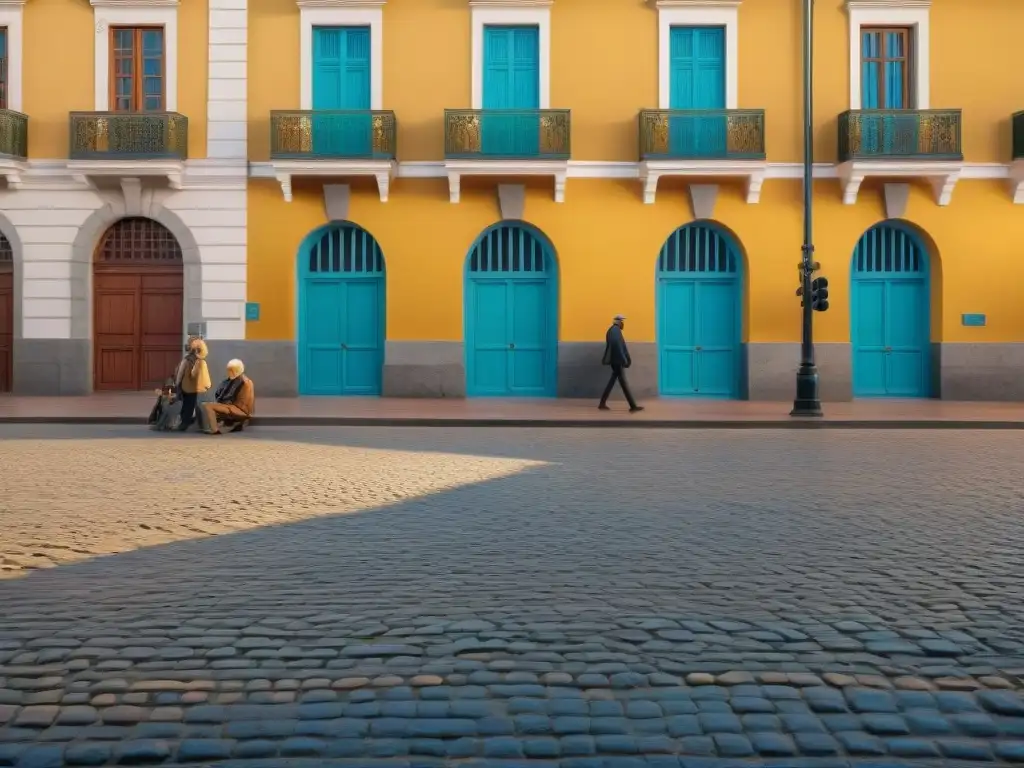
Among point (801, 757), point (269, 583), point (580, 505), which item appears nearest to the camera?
point (801, 757)

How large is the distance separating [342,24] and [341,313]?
6233 mm

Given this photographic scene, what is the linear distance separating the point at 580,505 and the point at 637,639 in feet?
12.8

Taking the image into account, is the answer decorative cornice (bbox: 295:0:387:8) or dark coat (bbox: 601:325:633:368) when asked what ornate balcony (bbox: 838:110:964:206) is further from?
decorative cornice (bbox: 295:0:387:8)

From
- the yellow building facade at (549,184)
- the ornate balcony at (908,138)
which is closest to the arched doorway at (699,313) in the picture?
the yellow building facade at (549,184)

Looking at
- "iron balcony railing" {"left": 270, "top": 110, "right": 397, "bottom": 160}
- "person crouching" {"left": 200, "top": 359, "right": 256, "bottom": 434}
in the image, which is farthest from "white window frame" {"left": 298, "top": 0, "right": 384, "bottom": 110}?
"person crouching" {"left": 200, "top": 359, "right": 256, "bottom": 434}

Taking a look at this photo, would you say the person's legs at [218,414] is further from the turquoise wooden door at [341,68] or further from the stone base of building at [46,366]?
the turquoise wooden door at [341,68]

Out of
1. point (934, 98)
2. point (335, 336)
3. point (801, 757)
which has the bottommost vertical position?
point (801, 757)

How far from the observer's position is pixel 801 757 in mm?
3357

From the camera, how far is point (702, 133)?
22516 mm

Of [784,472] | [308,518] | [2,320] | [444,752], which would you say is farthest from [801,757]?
[2,320]

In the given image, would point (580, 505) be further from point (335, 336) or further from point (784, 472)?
point (335, 336)

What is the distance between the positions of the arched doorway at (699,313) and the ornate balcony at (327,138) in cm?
666

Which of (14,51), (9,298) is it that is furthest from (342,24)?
(9,298)

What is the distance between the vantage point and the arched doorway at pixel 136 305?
23719mm
